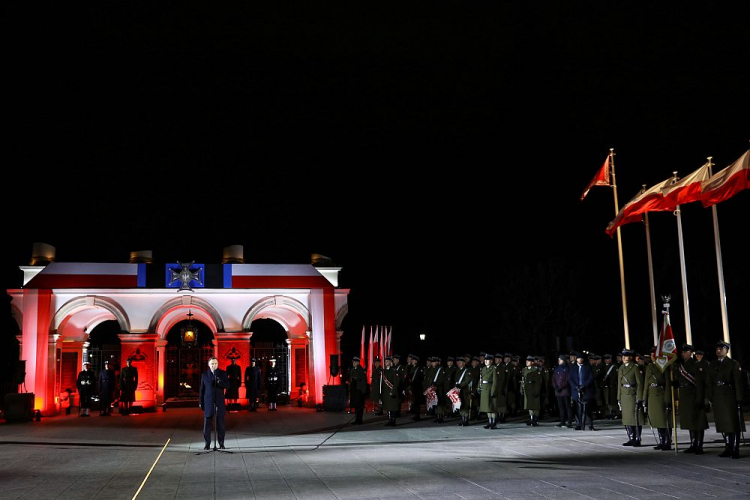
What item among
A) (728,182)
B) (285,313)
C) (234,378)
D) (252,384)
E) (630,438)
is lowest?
(630,438)

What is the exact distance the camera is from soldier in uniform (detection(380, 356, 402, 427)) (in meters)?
20.3

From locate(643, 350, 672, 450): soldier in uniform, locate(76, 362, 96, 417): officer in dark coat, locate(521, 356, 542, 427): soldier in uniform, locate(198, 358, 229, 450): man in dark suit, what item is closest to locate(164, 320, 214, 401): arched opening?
locate(76, 362, 96, 417): officer in dark coat

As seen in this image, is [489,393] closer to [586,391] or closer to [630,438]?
[586,391]

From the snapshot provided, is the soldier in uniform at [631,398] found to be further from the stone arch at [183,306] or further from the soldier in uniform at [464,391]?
the stone arch at [183,306]

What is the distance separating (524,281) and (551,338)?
385cm

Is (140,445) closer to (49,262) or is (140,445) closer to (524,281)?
(49,262)

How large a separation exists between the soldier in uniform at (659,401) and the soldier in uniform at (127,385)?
1588 cm

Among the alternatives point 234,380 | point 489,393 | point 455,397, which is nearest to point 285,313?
point 234,380

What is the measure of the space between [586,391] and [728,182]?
214 inches

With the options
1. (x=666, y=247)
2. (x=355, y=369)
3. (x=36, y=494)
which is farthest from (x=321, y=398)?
(x=666, y=247)

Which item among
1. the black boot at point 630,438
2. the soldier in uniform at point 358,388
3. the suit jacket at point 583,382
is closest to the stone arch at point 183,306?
the soldier in uniform at point 358,388

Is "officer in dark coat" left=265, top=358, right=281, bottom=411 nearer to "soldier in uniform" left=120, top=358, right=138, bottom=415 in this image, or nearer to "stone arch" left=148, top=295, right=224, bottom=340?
"stone arch" left=148, top=295, right=224, bottom=340

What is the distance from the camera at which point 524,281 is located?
4794cm

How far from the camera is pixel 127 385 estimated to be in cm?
2453
